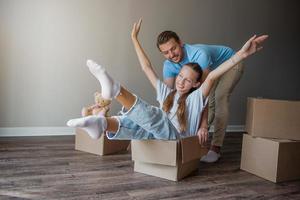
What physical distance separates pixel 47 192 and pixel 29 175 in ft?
0.93

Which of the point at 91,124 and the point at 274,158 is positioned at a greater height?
the point at 91,124

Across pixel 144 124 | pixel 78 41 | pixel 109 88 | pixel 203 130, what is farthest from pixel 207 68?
pixel 78 41

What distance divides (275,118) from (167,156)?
26.5 inches

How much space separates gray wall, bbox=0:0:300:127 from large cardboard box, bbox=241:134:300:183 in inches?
55.2

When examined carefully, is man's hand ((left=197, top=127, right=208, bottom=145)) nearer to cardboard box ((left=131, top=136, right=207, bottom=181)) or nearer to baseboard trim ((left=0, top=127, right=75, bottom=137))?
cardboard box ((left=131, top=136, right=207, bottom=181))

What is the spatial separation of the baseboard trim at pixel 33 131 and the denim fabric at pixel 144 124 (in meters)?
1.33

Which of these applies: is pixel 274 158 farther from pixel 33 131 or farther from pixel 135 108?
pixel 33 131

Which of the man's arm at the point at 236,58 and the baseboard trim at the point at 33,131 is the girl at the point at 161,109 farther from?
the baseboard trim at the point at 33,131

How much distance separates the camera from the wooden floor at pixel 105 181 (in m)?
1.50

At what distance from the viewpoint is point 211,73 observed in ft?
5.81

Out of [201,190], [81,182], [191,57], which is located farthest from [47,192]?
[191,57]

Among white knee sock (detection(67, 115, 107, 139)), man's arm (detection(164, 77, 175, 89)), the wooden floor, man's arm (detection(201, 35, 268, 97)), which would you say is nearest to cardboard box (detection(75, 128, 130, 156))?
the wooden floor

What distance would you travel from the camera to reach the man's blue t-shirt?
75.7 inches

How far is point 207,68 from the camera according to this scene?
1918mm
